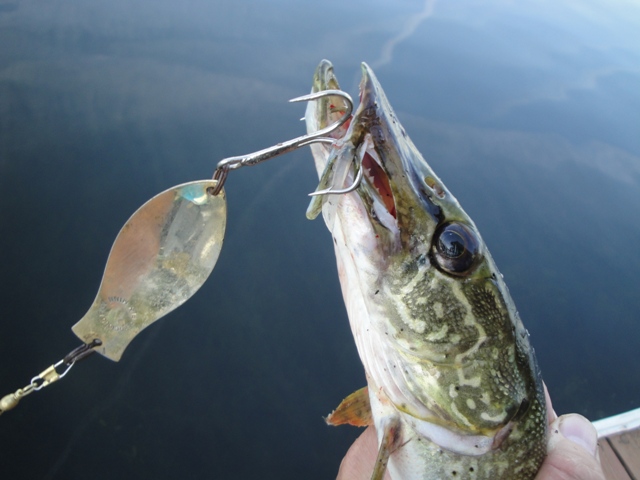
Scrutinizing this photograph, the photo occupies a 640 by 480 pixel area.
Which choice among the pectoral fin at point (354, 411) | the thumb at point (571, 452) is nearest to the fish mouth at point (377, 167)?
the pectoral fin at point (354, 411)

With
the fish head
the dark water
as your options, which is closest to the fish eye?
the fish head

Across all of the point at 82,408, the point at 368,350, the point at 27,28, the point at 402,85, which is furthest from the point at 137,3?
the point at 368,350

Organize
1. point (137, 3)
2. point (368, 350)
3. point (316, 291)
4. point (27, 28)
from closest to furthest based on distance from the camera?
point (368, 350) < point (316, 291) < point (27, 28) < point (137, 3)

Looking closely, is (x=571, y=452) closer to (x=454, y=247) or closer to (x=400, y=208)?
(x=454, y=247)

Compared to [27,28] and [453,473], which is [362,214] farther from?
[27,28]

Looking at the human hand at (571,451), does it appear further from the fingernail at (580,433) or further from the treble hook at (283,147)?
the treble hook at (283,147)

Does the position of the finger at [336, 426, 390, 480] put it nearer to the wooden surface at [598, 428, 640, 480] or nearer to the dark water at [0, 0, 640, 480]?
the dark water at [0, 0, 640, 480]
